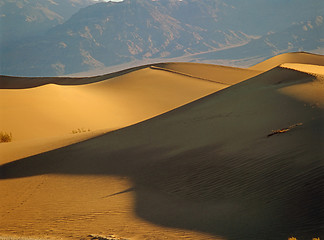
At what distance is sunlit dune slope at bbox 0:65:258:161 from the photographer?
20078mm

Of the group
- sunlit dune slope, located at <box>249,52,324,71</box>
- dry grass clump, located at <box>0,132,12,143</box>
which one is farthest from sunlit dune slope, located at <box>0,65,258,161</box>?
sunlit dune slope, located at <box>249,52,324,71</box>

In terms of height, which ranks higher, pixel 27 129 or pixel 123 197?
pixel 27 129

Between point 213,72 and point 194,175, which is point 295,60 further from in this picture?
point 194,175

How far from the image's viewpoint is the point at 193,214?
8.57 metres

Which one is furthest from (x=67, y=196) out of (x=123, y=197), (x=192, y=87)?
(x=192, y=87)

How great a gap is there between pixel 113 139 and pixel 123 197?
646cm

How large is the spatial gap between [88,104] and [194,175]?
21.5 m

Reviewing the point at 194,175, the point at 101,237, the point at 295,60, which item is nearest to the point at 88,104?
the point at 194,175

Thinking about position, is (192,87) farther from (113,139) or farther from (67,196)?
(67,196)

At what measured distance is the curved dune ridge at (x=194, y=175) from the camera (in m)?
7.98

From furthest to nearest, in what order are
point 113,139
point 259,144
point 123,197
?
1. point 113,139
2. point 259,144
3. point 123,197

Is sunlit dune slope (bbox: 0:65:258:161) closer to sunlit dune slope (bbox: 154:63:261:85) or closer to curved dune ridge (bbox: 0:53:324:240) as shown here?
sunlit dune slope (bbox: 154:63:261:85)

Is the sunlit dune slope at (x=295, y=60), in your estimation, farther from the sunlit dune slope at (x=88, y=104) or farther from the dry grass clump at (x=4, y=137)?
the dry grass clump at (x=4, y=137)

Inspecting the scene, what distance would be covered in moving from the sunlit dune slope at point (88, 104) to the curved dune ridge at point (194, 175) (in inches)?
43.2
